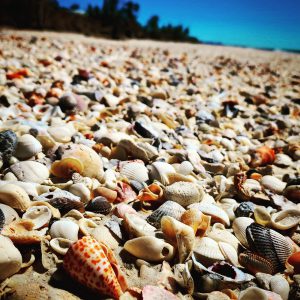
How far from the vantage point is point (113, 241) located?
1.66m

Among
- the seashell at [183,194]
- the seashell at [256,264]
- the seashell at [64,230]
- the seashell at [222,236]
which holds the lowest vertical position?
the seashell at [256,264]

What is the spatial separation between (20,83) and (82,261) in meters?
3.61

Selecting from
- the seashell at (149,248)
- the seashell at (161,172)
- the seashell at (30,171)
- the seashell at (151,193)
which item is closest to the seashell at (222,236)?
the seashell at (149,248)

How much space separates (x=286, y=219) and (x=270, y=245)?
0.46 metres

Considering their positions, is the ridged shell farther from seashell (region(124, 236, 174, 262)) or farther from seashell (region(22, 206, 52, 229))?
seashell (region(22, 206, 52, 229))

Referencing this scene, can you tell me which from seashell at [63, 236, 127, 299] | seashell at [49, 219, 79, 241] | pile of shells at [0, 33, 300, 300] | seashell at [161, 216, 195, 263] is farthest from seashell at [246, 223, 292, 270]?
seashell at [49, 219, 79, 241]

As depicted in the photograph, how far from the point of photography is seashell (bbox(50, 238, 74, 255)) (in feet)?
4.77

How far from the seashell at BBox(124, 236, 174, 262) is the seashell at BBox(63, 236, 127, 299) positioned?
0.66ft

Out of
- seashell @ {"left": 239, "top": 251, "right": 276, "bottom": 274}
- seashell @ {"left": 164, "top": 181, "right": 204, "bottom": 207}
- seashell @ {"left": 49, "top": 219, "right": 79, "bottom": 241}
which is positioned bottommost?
seashell @ {"left": 239, "top": 251, "right": 276, "bottom": 274}

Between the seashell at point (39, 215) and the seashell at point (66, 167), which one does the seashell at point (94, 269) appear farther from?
the seashell at point (66, 167)

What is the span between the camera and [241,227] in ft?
6.22

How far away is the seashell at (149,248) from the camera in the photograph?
1.55m

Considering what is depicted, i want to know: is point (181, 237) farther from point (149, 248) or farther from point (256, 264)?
point (256, 264)

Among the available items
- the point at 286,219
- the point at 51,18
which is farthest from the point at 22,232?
the point at 51,18
